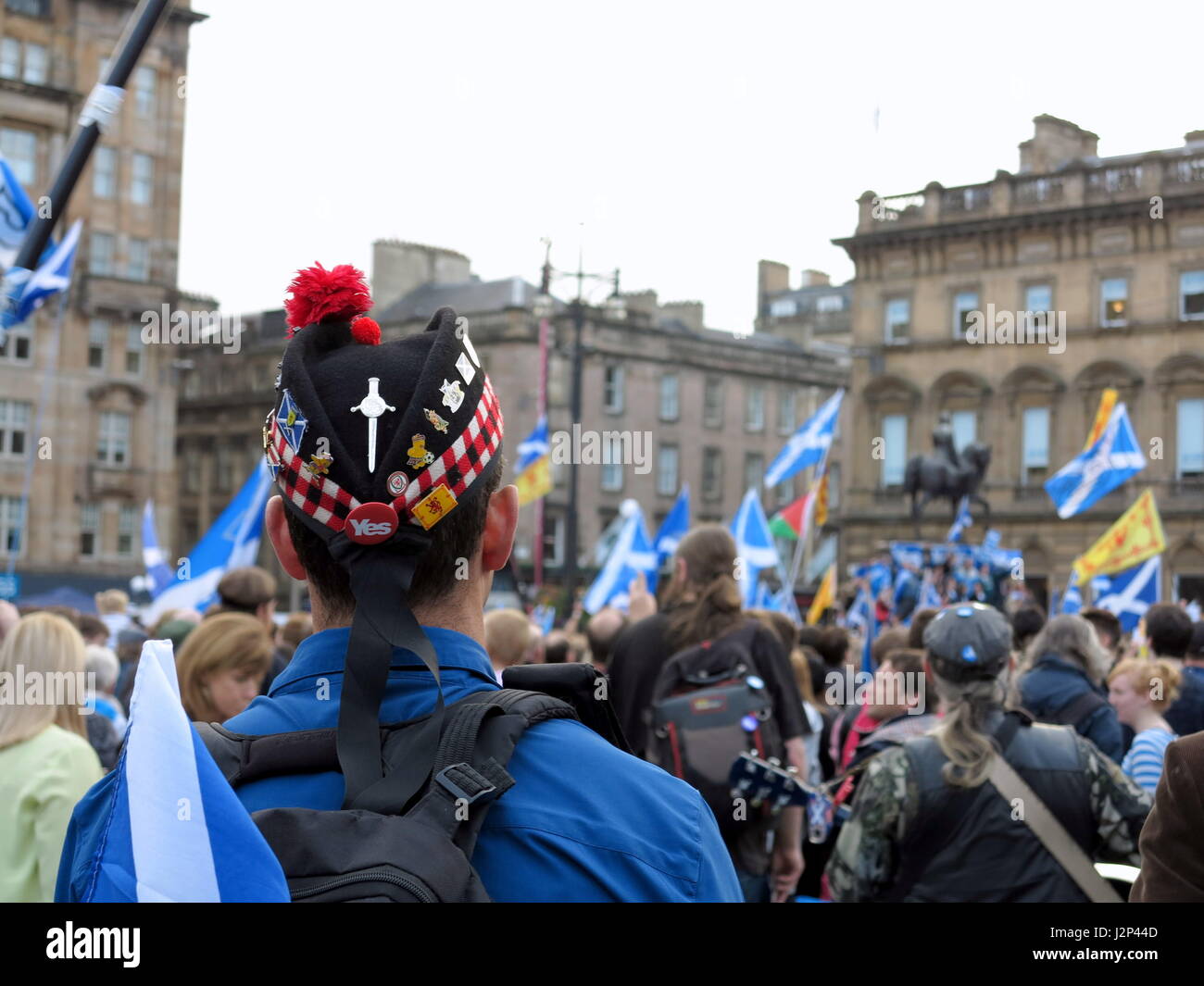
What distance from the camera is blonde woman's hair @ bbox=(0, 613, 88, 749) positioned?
4.38 metres

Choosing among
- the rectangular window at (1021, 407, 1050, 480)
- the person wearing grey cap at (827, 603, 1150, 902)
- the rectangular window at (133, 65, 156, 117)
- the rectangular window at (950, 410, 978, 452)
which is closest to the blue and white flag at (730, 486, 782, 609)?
the person wearing grey cap at (827, 603, 1150, 902)

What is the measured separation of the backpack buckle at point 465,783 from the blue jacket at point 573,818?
73 mm

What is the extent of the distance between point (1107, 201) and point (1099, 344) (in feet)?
13.4

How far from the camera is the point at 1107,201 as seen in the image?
4272 centimetres

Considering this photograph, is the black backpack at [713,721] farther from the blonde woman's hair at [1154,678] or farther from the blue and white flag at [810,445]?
the blue and white flag at [810,445]

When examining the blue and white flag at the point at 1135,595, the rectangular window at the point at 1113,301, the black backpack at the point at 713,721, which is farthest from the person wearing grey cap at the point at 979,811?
the rectangular window at the point at 1113,301

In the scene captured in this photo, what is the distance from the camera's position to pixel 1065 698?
6.27 metres

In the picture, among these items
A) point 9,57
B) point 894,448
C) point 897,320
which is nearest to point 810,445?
point 894,448

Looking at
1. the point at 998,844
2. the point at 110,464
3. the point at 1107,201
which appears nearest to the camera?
the point at 998,844

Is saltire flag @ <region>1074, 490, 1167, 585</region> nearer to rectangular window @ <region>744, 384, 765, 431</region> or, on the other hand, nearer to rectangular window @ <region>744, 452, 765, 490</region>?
rectangular window @ <region>744, 452, 765, 490</region>

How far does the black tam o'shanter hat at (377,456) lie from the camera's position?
2.02 m
